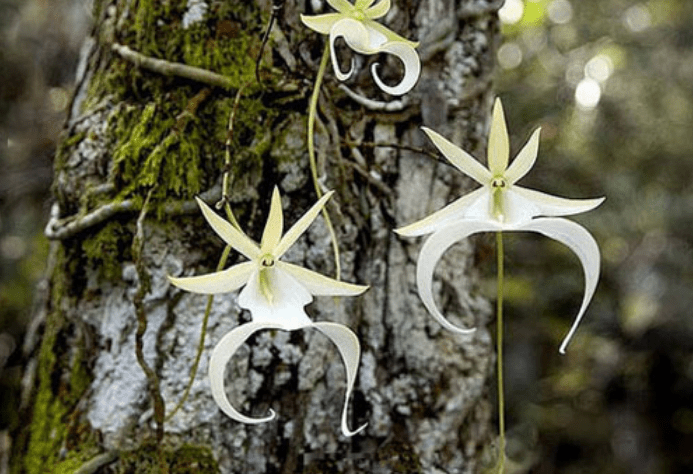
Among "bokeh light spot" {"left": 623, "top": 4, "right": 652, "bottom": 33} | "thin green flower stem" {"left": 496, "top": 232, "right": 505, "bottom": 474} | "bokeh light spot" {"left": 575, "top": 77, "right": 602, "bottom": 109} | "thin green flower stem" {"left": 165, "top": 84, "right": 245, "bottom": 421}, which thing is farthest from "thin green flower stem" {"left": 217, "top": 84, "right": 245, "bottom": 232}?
"bokeh light spot" {"left": 623, "top": 4, "right": 652, "bottom": 33}

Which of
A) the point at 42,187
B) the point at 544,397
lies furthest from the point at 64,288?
the point at 544,397

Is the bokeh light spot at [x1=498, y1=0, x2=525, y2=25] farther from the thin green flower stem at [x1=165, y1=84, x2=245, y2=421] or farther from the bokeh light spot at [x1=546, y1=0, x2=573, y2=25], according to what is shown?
the thin green flower stem at [x1=165, y1=84, x2=245, y2=421]

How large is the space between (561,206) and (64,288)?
0.51 metres

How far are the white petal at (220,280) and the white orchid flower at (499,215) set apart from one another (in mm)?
112

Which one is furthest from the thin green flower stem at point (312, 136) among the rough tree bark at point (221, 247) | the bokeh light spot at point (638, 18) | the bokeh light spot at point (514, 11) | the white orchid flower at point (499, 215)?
the bokeh light spot at point (638, 18)

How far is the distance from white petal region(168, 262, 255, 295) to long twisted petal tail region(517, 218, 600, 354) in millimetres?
189

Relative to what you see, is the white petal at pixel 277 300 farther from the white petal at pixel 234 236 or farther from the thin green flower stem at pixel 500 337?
the thin green flower stem at pixel 500 337

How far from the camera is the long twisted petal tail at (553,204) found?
59 centimetres

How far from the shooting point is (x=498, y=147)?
2.01ft

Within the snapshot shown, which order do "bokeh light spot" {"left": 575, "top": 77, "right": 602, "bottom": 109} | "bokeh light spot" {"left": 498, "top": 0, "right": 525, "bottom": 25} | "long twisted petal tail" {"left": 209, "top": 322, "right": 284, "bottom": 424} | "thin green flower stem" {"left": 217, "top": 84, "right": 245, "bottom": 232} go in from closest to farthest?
"long twisted petal tail" {"left": 209, "top": 322, "right": 284, "bottom": 424}
"thin green flower stem" {"left": 217, "top": 84, "right": 245, "bottom": 232}
"bokeh light spot" {"left": 498, "top": 0, "right": 525, "bottom": 25}
"bokeh light spot" {"left": 575, "top": 77, "right": 602, "bottom": 109}

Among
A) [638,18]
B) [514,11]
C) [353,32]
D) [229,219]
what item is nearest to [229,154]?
[229,219]

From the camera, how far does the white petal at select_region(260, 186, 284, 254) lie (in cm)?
59

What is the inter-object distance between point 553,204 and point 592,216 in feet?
7.52

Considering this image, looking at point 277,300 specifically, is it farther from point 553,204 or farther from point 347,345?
point 553,204
